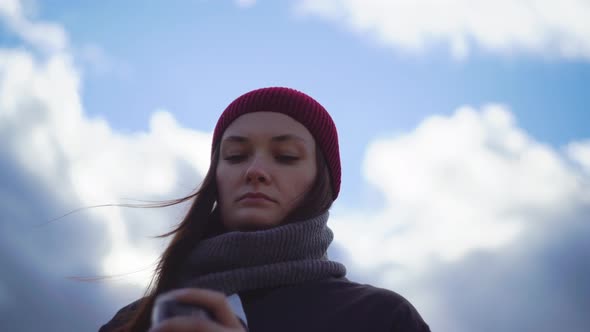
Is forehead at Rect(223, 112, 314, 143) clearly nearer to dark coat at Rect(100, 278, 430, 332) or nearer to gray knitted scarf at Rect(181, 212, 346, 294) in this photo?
gray knitted scarf at Rect(181, 212, 346, 294)

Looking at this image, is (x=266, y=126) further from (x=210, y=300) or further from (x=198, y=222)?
(x=210, y=300)

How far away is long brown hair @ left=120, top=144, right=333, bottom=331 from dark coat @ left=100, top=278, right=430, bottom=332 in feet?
1.67

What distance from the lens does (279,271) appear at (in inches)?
103

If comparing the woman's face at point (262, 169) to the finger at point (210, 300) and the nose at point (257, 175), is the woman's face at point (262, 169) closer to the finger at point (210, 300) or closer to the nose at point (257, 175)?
the nose at point (257, 175)

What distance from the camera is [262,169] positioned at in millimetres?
2955

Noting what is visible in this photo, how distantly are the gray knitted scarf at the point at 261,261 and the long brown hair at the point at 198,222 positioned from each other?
0.11 m

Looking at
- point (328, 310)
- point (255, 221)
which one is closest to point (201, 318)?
point (328, 310)

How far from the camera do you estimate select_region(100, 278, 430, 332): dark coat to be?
94.2 inches

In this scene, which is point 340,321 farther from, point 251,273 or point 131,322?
point 131,322

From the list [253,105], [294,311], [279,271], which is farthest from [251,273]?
[253,105]

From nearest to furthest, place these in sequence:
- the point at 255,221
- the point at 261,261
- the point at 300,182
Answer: the point at 261,261
the point at 255,221
the point at 300,182

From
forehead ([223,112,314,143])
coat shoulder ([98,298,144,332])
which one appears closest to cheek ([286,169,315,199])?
forehead ([223,112,314,143])

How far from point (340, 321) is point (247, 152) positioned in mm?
1259

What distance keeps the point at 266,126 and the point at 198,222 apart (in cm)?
78
